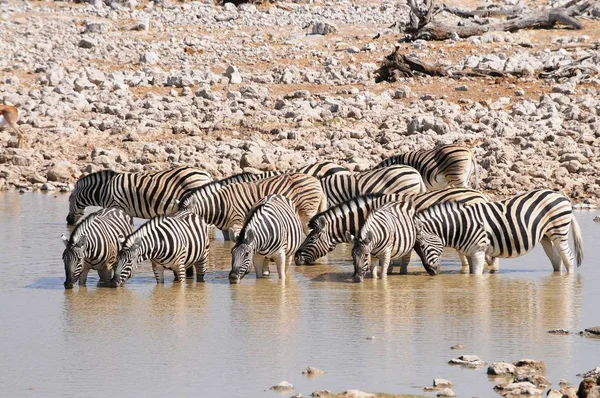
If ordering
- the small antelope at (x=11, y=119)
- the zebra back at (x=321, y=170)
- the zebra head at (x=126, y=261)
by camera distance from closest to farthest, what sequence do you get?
the zebra head at (x=126, y=261), the zebra back at (x=321, y=170), the small antelope at (x=11, y=119)

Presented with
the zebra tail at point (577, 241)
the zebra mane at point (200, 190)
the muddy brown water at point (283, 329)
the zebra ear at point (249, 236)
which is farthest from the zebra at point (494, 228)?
the zebra mane at point (200, 190)

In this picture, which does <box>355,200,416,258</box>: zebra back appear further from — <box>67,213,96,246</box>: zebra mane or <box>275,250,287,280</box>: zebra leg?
<box>67,213,96,246</box>: zebra mane

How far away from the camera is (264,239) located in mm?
11680

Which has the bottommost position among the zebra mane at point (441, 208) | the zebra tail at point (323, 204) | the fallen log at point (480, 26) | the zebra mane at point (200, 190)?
the zebra mane at point (441, 208)

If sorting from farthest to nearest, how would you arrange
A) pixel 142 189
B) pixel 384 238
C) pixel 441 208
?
pixel 142 189, pixel 441 208, pixel 384 238

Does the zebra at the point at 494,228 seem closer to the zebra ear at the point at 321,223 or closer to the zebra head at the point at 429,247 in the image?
the zebra head at the point at 429,247

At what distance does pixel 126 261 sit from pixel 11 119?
427 inches

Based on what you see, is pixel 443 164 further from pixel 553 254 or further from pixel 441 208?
pixel 441 208

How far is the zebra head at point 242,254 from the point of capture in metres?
11.6

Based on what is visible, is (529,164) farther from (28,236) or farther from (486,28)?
(486,28)

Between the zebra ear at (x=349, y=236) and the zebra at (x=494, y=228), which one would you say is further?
the zebra at (x=494, y=228)

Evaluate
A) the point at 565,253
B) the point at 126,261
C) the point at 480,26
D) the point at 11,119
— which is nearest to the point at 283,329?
the point at 126,261

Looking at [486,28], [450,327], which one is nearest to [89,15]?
[486,28]

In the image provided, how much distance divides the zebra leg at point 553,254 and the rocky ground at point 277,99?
5311 millimetres
